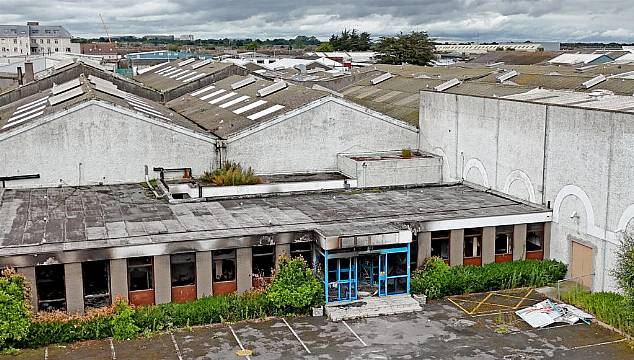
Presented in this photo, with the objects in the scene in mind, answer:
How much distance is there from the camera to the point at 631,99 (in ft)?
81.5

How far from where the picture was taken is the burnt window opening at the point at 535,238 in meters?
24.8

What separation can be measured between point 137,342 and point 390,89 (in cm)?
2961

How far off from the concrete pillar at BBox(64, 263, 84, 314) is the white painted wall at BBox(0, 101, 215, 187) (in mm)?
9602

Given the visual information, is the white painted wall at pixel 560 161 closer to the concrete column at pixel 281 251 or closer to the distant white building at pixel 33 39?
the concrete column at pixel 281 251

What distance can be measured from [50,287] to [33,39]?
128620 millimetres

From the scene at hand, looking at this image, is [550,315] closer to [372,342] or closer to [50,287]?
[372,342]

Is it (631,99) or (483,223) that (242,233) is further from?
(631,99)

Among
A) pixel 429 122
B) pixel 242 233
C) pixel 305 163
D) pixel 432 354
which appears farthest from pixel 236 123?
pixel 432 354

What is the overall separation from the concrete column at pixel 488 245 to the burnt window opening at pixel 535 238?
1.59 metres

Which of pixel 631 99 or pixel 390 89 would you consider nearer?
pixel 631 99

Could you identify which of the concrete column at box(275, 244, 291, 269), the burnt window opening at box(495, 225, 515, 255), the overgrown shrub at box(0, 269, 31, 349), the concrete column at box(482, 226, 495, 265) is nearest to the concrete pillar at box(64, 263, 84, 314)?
the overgrown shrub at box(0, 269, 31, 349)

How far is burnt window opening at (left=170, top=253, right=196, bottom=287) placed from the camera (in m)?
20.9

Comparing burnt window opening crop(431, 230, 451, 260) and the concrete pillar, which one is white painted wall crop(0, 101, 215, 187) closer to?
the concrete pillar

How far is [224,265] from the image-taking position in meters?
21.6
